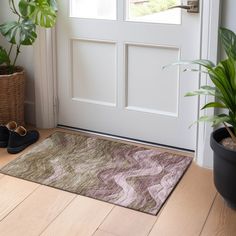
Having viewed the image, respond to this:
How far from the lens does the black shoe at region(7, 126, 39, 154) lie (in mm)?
2797

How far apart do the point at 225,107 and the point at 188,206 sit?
1.69 ft

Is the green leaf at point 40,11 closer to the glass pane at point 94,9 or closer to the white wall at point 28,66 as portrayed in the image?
the glass pane at point 94,9

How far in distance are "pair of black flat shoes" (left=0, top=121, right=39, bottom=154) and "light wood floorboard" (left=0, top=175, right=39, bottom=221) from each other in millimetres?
A: 317

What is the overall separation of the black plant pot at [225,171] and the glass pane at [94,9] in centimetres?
103

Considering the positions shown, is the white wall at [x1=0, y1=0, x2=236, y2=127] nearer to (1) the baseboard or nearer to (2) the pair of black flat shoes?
(1) the baseboard

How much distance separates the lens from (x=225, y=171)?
6.95ft

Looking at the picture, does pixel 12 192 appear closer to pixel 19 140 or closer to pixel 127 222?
pixel 19 140

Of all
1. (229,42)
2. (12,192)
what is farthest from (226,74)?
(12,192)

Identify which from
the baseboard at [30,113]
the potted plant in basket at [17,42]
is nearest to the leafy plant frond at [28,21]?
the potted plant in basket at [17,42]

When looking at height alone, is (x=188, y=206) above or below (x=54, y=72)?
below

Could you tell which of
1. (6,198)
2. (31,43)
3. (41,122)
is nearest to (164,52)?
(31,43)

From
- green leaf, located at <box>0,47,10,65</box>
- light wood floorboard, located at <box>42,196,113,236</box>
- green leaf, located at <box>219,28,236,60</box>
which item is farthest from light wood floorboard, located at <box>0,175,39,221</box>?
green leaf, located at <box>219,28,236,60</box>

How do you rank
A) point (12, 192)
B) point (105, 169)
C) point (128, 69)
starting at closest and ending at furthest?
point (12, 192) → point (105, 169) → point (128, 69)

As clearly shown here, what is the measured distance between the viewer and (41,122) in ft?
10.3
